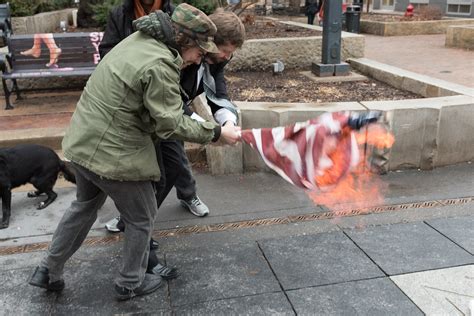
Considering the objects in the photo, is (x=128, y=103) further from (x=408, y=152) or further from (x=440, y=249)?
(x=408, y=152)

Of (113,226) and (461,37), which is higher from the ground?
(461,37)

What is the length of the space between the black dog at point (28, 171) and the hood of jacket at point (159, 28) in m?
2.33

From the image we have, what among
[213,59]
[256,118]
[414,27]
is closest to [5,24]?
[256,118]

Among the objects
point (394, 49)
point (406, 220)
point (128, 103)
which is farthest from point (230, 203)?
point (394, 49)

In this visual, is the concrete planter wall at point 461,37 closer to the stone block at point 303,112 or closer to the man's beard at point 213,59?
the stone block at point 303,112

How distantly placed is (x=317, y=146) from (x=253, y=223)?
4.30ft

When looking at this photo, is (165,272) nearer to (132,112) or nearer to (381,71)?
(132,112)

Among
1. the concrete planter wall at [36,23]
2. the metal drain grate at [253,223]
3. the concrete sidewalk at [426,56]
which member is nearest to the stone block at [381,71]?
the concrete sidewalk at [426,56]

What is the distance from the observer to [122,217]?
2988 mm

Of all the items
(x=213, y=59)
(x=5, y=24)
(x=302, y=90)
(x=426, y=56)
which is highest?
(x=5, y=24)

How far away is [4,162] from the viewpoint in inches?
165

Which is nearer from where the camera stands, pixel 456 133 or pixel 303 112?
pixel 303 112

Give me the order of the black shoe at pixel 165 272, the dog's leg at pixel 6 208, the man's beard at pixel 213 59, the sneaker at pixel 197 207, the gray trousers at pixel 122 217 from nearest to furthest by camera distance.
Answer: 1. the gray trousers at pixel 122 217
2. the man's beard at pixel 213 59
3. the black shoe at pixel 165 272
4. the dog's leg at pixel 6 208
5. the sneaker at pixel 197 207

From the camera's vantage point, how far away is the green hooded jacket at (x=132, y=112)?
2.48m
